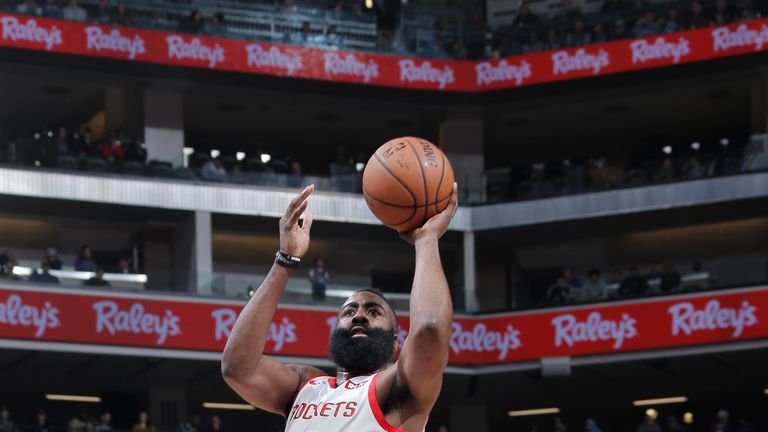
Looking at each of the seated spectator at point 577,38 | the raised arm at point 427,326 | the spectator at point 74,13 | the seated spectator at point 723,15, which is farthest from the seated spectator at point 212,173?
the raised arm at point 427,326

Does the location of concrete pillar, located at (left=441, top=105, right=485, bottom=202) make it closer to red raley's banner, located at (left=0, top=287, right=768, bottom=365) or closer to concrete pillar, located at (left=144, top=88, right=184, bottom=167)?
red raley's banner, located at (left=0, top=287, right=768, bottom=365)

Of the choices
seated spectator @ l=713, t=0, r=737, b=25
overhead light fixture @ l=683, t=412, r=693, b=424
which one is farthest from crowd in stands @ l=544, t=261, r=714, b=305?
seated spectator @ l=713, t=0, r=737, b=25

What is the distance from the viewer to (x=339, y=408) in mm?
6109

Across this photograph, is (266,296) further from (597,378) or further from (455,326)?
(597,378)

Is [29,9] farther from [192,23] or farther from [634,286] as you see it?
[634,286]

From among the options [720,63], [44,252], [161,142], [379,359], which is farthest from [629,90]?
[379,359]

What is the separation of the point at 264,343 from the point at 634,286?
85.1 ft

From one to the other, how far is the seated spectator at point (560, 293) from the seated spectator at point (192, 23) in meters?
9.88

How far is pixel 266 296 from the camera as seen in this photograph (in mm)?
6215

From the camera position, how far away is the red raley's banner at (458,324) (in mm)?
28516

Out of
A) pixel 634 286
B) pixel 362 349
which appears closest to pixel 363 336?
pixel 362 349

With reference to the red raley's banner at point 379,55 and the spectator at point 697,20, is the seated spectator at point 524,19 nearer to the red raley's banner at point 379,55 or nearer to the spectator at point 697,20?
the red raley's banner at point 379,55

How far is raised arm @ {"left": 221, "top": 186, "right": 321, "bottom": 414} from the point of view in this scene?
6209 mm

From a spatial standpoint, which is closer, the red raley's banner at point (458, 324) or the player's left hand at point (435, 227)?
the player's left hand at point (435, 227)
